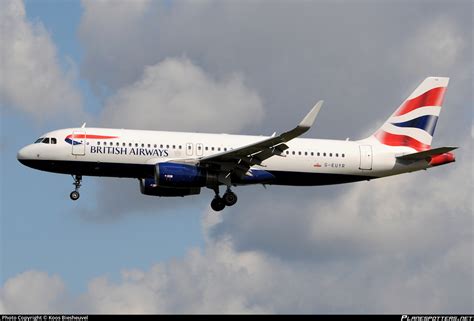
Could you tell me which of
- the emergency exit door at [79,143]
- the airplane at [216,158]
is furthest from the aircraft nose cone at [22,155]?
the emergency exit door at [79,143]

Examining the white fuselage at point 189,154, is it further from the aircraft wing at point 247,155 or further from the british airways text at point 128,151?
the aircraft wing at point 247,155

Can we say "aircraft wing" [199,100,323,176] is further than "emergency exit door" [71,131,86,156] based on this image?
No

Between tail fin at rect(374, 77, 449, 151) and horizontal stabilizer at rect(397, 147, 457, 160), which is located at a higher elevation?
tail fin at rect(374, 77, 449, 151)

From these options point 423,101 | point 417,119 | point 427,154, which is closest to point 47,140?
point 427,154

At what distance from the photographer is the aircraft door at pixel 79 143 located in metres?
64.4

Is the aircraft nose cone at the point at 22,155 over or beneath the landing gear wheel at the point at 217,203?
over

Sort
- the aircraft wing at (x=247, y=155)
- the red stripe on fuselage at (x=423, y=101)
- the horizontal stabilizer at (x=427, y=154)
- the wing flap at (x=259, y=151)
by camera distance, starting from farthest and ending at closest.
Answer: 1. the red stripe on fuselage at (x=423, y=101)
2. the horizontal stabilizer at (x=427, y=154)
3. the aircraft wing at (x=247, y=155)
4. the wing flap at (x=259, y=151)

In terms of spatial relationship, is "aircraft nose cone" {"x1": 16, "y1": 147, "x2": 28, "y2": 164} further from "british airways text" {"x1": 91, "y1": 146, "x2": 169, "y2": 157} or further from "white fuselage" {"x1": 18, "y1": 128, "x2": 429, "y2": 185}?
"british airways text" {"x1": 91, "y1": 146, "x2": 169, "y2": 157}

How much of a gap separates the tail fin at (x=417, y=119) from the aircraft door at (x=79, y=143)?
59.6ft

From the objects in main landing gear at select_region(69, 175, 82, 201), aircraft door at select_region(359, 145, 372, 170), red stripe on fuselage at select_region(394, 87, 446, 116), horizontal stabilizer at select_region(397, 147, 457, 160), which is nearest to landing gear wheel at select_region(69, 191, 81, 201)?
main landing gear at select_region(69, 175, 82, 201)

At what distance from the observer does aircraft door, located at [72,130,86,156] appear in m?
64.4

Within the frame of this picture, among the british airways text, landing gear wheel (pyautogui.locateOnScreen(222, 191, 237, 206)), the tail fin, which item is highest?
the tail fin

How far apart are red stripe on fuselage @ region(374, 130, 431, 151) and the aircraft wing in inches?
356

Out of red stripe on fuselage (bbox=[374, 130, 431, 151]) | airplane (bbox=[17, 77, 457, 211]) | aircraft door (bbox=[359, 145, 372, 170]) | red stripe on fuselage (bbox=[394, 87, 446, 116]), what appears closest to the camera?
airplane (bbox=[17, 77, 457, 211])
